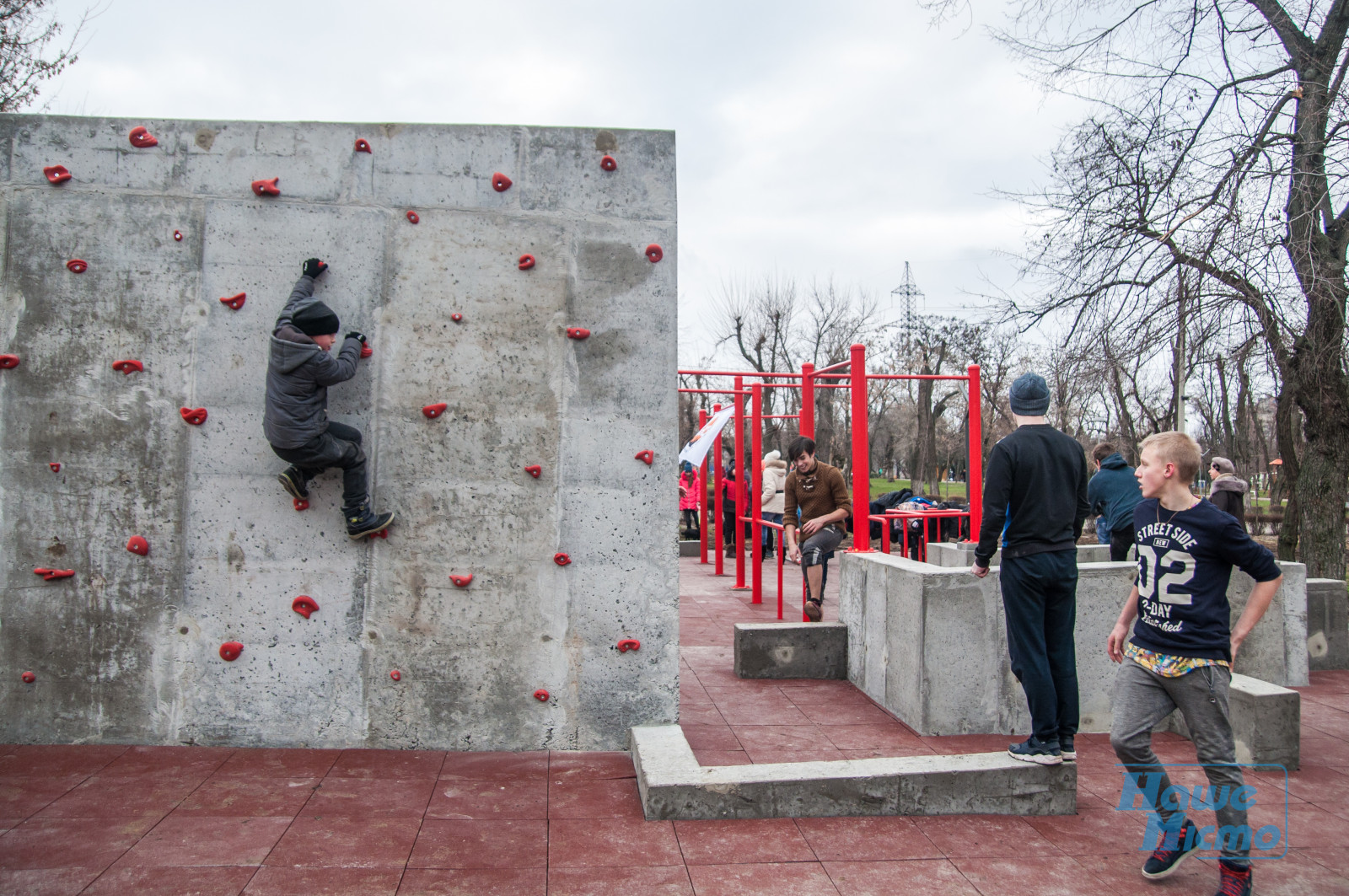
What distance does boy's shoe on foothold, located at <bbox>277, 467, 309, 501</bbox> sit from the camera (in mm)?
4355

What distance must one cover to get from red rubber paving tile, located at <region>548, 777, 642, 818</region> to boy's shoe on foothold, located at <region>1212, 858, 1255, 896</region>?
2.21m

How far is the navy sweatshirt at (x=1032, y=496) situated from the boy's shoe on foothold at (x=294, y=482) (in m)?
3.28

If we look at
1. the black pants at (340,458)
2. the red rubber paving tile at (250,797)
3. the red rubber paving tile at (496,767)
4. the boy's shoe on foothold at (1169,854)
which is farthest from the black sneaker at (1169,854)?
the black pants at (340,458)

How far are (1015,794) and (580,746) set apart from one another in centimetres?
214

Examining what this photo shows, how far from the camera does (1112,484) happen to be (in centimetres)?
783

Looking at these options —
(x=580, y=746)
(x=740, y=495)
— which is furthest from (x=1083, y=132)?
(x=580, y=746)

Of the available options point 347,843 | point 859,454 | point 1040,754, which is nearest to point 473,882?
point 347,843

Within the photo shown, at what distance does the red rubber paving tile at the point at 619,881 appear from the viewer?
311 cm

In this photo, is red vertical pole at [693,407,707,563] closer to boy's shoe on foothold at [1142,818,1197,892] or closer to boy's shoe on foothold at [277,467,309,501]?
boy's shoe on foothold at [277,467,309,501]

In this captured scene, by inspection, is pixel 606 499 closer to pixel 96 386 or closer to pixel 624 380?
pixel 624 380

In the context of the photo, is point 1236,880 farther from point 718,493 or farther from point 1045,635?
point 718,493

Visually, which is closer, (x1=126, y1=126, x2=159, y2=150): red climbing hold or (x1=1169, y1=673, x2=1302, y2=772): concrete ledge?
(x1=126, y1=126, x2=159, y2=150): red climbing hold

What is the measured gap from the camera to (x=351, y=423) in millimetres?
4531

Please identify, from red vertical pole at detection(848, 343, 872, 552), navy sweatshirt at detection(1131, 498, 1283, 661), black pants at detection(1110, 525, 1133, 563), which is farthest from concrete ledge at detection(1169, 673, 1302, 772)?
black pants at detection(1110, 525, 1133, 563)
